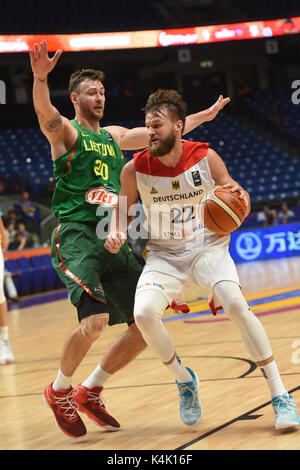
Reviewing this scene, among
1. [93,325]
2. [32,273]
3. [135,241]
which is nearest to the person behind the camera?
[93,325]

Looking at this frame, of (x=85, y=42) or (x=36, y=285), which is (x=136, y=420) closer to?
(x=36, y=285)

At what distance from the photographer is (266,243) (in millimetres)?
16219

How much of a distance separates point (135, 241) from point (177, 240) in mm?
10847

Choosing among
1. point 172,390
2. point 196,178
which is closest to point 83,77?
point 196,178

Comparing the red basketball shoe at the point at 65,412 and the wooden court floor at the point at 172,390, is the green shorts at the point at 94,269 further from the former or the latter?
the wooden court floor at the point at 172,390

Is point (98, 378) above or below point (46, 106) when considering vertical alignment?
below

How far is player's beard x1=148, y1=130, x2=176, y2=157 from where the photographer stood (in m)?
3.92

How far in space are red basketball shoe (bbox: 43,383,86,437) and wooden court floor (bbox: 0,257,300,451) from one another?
64mm

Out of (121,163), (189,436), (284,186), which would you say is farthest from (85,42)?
(189,436)

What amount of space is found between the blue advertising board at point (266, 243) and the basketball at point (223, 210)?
A: 39.1 feet

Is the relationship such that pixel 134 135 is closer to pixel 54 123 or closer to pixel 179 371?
pixel 54 123

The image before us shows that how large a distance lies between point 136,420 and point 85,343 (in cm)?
69

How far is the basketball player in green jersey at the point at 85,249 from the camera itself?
3.97m
